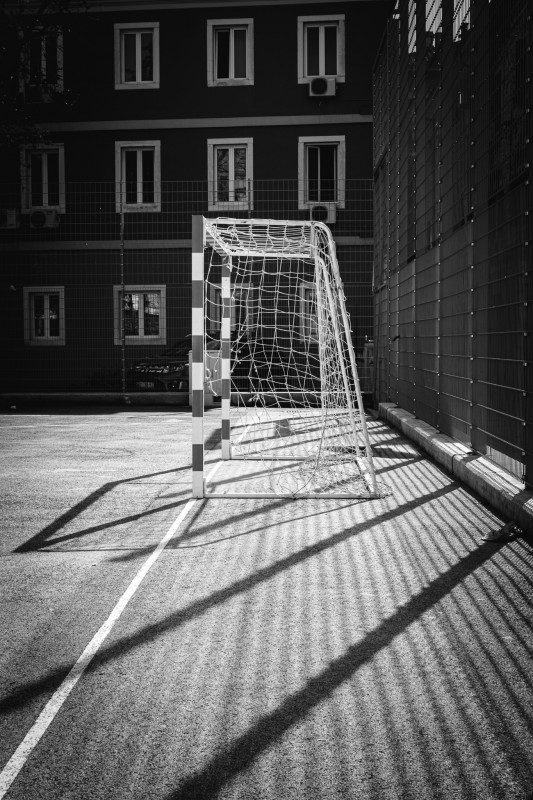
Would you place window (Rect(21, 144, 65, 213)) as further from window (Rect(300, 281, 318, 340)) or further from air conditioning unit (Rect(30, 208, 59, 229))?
window (Rect(300, 281, 318, 340))

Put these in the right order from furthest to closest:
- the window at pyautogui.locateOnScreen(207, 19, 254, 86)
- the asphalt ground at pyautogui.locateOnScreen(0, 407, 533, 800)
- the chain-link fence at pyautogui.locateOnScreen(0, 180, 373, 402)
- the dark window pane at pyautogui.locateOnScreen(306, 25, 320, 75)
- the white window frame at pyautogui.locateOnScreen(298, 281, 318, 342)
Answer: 1. the window at pyautogui.locateOnScreen(207, 19, 254, 86)
2. the dark window pane at pyautogui.locateOnScreen(306, 25, 320, 75)
3. the chain-link fence at pyautogui.locateOnScreen(0, 180, 373, 402)
4. the white window frame at pyautogui.locateOnScreen(298, 281, 318, 342)
5. the asphalt ground at pyautogui.locateOnScreen(0, 407, 533, 800)

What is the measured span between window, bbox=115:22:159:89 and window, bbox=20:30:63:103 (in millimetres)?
1529

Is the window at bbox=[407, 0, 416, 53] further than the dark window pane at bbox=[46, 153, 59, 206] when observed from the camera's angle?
No

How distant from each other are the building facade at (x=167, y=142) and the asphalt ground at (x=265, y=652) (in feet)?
52.4

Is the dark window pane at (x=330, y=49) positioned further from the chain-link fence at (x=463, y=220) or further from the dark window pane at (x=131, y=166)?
the chain-link fence at (x=463, y=220)

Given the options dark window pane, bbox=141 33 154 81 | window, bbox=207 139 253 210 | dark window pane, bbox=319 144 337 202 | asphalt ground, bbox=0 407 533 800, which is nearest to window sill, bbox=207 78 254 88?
window, bbox=207 139 253 210

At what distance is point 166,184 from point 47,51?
494cm

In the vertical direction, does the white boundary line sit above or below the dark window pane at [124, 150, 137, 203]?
below

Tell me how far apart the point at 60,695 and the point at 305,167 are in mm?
21082

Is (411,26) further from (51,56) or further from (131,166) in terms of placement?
(51,56)

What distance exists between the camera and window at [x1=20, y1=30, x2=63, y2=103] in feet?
74.4

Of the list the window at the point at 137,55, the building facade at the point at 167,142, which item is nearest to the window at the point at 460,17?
the building facade at the point at 167,142

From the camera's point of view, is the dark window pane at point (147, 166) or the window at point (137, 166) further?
the dark window pane at point (147, 166)

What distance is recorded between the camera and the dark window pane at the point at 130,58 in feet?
77.1
